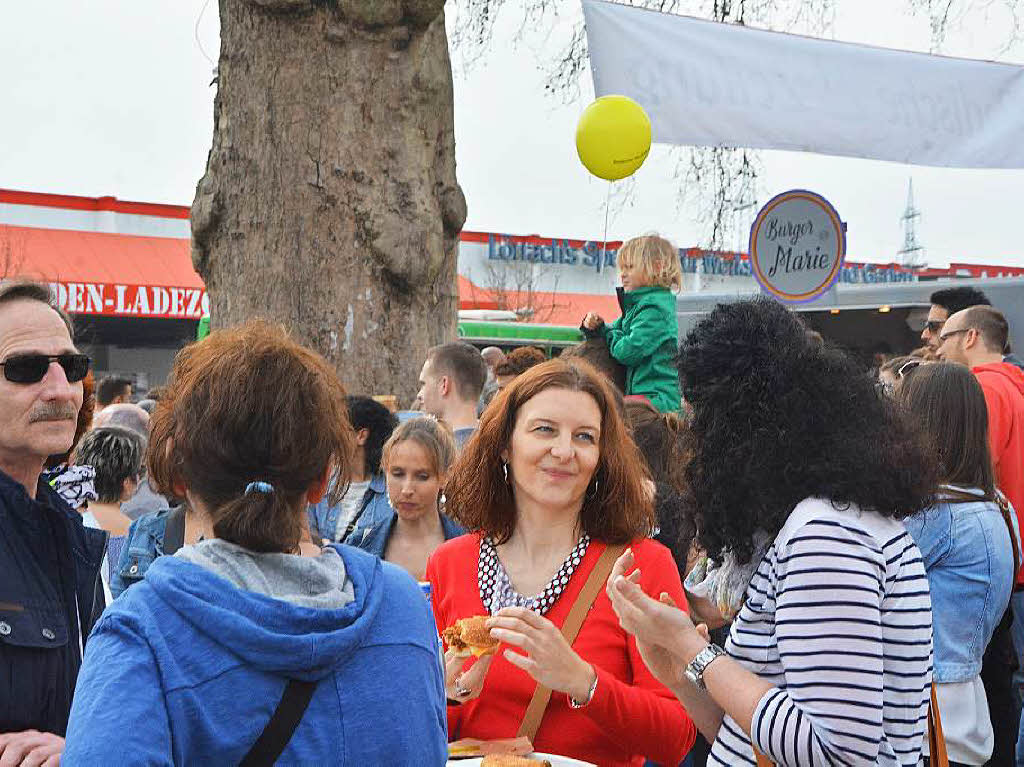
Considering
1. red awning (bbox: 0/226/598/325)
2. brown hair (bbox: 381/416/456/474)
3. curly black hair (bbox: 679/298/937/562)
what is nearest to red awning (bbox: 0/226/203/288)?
red awning (bbox: 0/226/598/325)

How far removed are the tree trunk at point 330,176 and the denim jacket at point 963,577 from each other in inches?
140

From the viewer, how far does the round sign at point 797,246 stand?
267 inches

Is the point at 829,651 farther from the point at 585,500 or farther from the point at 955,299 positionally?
the point at 955,299

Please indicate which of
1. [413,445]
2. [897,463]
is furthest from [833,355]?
[413,445]

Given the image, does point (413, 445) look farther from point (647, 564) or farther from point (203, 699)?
point (203, 699)

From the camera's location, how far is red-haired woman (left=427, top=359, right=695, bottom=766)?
296 centimetres

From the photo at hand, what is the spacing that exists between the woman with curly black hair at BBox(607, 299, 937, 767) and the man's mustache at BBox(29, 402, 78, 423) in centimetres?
129

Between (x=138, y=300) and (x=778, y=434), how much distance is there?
74.0 ft

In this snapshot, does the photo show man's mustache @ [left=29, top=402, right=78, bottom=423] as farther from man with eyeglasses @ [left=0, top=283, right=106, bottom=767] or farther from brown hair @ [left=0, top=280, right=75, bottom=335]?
brown hair @ [left=0, top=280, right=75, bottom=335]

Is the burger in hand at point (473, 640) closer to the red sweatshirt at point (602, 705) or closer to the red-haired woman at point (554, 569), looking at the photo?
the red-haired woman at point (554, 569)

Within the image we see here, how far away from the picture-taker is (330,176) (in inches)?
255

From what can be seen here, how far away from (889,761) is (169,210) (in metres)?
26.0

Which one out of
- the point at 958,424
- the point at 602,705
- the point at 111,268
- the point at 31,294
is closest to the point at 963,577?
the point at 958,424

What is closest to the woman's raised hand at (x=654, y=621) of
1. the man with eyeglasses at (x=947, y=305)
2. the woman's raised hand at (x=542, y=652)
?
the woman's raised hand at (x=542, y=652)
